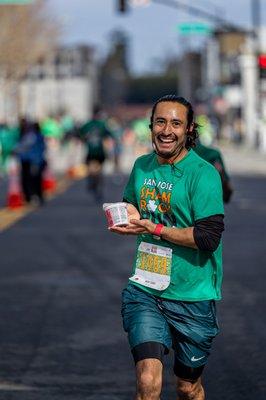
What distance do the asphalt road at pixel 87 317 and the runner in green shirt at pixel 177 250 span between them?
1.83 metres

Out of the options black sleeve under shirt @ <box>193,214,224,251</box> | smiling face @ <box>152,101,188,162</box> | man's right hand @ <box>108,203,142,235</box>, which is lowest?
black sleeve under shirt @ <box>193,214,224,251</box>

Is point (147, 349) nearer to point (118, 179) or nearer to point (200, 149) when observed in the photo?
point (200, 149)

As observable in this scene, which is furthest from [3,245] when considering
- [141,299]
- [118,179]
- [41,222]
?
[118,179]

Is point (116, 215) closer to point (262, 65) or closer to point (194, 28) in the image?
point (194, 28)

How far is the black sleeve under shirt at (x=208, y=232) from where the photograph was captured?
230 inches

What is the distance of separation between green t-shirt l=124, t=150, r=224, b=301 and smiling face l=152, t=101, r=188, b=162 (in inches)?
3.1

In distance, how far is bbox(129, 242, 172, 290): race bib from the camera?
19.6 feet

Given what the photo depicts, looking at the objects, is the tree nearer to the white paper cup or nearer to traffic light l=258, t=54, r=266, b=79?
traffic light l=258, t=54, r=266, b=79

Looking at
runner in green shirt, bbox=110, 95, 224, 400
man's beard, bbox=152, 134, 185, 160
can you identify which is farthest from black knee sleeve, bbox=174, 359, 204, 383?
man's beard, bbox=152, 134, 185, 160

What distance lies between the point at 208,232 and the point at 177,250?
22 cm

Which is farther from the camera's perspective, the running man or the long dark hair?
the running man

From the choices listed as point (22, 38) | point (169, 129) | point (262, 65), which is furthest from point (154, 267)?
point (22, 38)

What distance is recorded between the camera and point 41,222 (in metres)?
21.4

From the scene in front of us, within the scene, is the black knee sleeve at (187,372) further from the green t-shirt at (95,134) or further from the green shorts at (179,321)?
the green t-shirt at (95,134)
